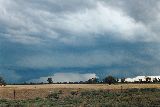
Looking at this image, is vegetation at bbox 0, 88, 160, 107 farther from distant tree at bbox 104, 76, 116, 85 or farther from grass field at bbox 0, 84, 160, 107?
distant tree at bbox 104, 76, 116, 85

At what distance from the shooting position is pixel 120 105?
1900 inches

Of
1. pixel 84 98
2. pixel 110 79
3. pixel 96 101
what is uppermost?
pixel 110 79

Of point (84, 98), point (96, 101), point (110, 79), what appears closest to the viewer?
point (96, 101)

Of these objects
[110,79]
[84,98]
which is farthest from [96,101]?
[110,79]

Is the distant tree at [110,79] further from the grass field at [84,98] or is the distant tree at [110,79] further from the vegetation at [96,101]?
the vegetation at [96,101]

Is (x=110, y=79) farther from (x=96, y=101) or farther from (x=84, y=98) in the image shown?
(x=96, y=101)

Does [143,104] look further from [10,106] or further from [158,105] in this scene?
[10,106]

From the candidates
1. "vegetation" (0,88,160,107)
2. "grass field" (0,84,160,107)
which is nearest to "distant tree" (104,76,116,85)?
"grass field" (0,84,160,107)

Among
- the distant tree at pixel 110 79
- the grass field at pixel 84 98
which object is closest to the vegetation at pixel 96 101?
the grass field at pixel 84 98

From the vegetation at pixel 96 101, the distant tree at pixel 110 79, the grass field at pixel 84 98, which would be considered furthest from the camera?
the distant tree at pixel 110 79

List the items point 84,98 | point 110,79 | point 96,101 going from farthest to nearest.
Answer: point 110,79 < point 84,98 < point 96,101

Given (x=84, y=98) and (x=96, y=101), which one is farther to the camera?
(x=84, y=98)

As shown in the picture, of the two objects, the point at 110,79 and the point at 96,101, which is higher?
the point at 110,79

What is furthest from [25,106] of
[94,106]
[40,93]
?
[40,93]
